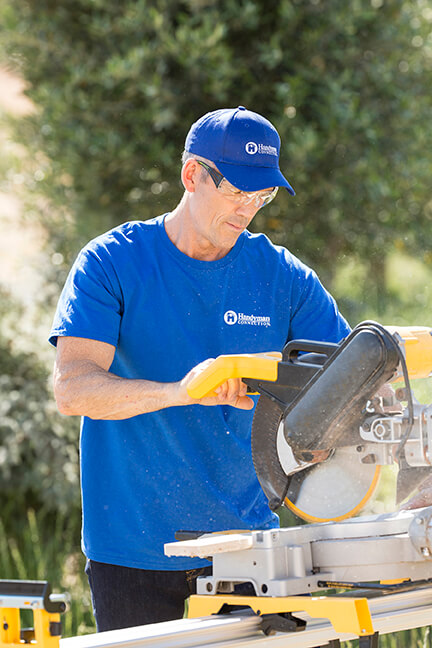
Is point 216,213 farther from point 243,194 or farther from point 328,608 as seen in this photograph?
point 328,608

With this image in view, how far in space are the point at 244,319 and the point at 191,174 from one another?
0.46 m

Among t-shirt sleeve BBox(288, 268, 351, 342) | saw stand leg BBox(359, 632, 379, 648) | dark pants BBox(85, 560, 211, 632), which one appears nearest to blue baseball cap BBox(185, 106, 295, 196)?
t-shirt sleeve BBox(288, 268, 351, 342)

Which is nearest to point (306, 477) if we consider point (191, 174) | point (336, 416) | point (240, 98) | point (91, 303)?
point (336, 416)

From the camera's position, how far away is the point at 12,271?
6629 mm

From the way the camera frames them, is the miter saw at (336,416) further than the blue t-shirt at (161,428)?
No

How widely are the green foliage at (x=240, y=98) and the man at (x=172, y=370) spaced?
2.88 metres

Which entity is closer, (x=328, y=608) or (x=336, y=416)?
(x=328, y=608)

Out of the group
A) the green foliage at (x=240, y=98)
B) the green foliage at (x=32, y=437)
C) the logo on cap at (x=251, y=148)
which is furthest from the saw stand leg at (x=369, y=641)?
the green foliage at (x=32, y=437)

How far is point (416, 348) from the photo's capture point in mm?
1988

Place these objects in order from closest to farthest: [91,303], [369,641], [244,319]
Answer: [369,641] < [91,303] < [244,319]

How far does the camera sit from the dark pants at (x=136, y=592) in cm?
272

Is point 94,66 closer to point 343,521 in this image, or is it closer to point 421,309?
point 421,309

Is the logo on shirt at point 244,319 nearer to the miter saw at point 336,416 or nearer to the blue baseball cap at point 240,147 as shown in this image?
the blue baseball cap at point 240,147

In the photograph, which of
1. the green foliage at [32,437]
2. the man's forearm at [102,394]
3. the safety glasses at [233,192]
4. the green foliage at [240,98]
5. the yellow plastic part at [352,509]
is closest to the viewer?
the yellow plastic part at [352,509]
